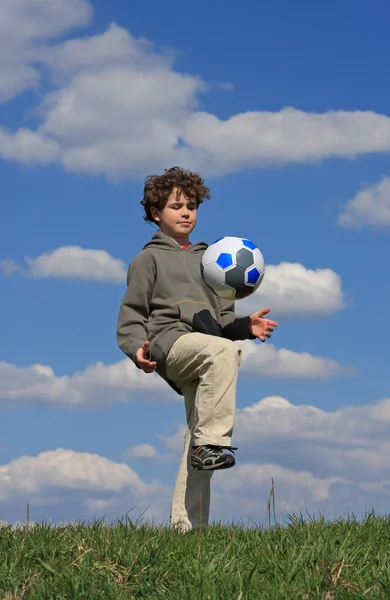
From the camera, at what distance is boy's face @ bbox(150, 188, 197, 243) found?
8.48m

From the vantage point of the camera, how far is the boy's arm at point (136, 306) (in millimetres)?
7949

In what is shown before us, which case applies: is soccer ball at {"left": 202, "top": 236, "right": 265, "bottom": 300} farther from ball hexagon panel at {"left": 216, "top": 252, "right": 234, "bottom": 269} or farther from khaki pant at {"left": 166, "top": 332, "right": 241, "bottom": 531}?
khaki pant at {"left": 166, "top": 332, "right": 241, "bottom": 531}

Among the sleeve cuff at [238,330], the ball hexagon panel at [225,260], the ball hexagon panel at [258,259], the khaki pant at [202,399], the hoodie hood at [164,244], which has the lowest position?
the khaki pant at [202,399]

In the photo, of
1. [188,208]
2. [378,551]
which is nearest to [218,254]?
[188,208]

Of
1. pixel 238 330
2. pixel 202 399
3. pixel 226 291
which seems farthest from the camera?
pixel 238 330

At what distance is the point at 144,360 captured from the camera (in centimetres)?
769

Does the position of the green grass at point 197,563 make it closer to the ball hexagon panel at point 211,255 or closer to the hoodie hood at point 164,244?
the ball hexagon panel at point 211,255

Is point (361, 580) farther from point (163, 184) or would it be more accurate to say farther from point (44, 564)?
point (163, 184)

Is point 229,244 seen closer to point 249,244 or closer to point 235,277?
point 249,244

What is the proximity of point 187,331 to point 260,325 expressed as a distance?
735mm

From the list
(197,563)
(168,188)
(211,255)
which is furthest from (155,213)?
(197,563)

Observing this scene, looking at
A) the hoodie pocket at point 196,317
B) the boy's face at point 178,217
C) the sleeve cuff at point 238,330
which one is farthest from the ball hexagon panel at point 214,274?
the boy's face at point 178,217

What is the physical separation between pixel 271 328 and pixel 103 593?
3408 millimetres

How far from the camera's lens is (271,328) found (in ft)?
26.7
